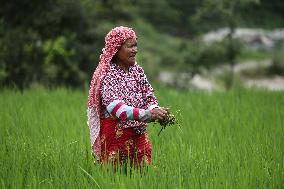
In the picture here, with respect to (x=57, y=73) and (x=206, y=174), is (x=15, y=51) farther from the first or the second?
(x=206, y=174)

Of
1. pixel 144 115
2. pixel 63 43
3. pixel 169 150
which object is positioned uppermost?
pixel 63 43

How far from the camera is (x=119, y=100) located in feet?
11.9

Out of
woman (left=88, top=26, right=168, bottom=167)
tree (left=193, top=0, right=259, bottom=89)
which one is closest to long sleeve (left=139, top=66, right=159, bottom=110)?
woman (left=88, top=26, right=168, bottom=167)

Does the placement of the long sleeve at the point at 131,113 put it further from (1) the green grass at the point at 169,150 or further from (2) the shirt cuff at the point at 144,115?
(1) the green grass at the point at 169,150

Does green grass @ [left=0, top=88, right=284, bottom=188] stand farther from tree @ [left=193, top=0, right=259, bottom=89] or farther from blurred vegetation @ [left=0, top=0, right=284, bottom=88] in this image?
tree @ [left=193, top=0, right=259, bottom=89]

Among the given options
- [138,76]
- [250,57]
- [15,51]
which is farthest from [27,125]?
[250,57]

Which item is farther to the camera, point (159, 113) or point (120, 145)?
point (120, 145)

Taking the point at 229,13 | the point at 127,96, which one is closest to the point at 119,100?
the point at 127,96

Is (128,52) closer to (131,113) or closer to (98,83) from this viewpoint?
(98,83)

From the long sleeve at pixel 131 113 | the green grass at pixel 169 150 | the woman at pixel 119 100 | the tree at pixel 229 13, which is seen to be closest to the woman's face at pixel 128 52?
the woman at pixel 119 100

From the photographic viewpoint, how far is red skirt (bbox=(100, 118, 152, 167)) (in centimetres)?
367

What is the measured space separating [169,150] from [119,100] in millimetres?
691

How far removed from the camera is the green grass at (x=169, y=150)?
3271 millimetres

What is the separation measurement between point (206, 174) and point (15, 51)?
32.3ft
